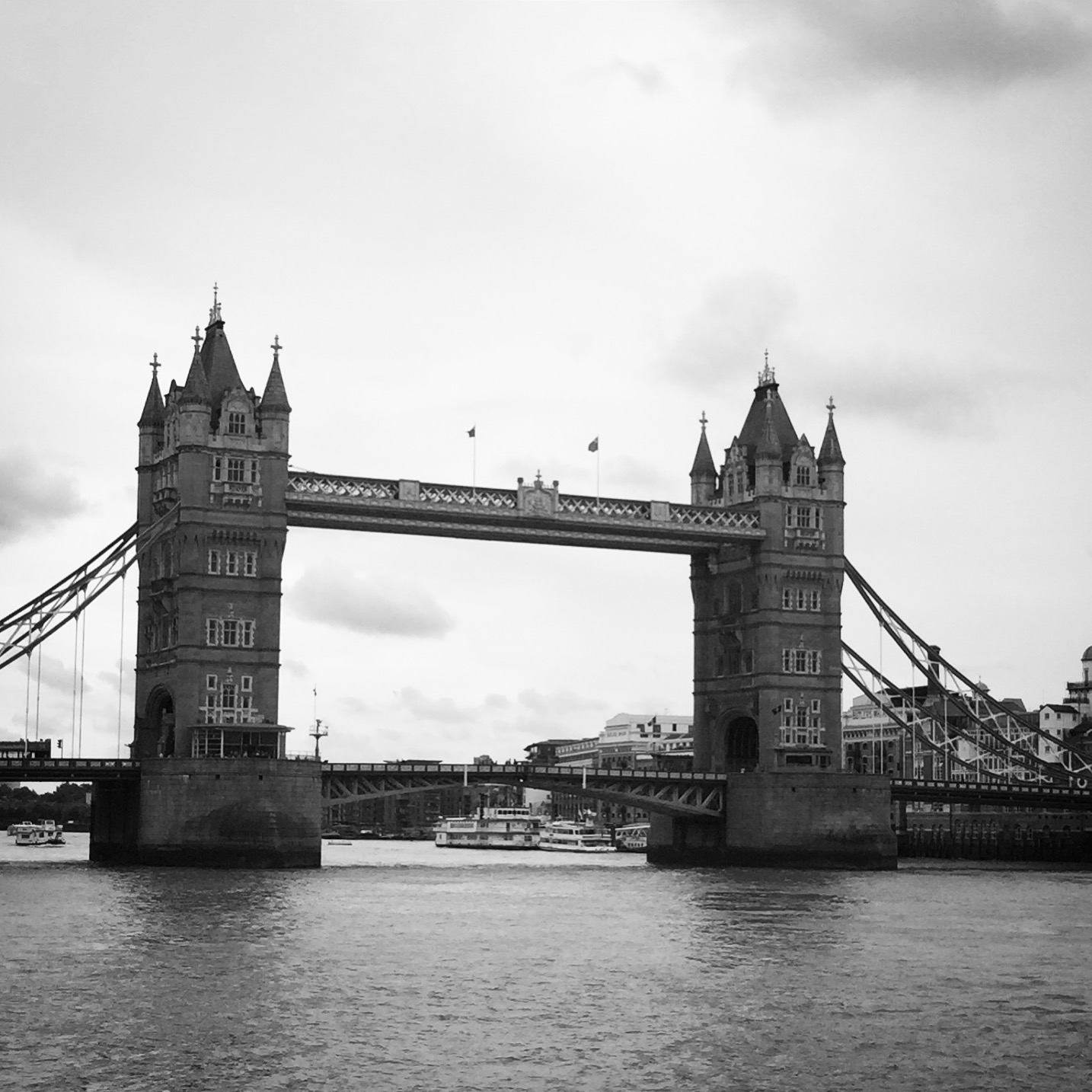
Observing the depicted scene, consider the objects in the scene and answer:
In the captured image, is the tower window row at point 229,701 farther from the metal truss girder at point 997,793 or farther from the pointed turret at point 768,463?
the metal truss girder at point 997,793

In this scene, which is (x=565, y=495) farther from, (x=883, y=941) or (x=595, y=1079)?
(x=595, y=1079)

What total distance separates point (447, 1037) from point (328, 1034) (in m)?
2.59

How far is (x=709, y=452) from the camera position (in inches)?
4956

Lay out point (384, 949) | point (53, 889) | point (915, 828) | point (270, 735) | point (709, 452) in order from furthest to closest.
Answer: point (915, 828), point (709, 452), point (270, 735), point (53, 889), point (384, 949)

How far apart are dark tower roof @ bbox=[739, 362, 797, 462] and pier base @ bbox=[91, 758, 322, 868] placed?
36.5 metres

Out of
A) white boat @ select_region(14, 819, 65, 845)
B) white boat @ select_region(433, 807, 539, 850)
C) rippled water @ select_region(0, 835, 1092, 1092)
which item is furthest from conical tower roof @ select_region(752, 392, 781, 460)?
white boat @ select_region(14, 819, 65, 845)

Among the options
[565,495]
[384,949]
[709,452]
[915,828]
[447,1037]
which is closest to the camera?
[447,1037]

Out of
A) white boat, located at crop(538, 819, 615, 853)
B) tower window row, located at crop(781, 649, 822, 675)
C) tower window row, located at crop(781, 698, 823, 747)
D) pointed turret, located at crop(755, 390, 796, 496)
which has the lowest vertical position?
white boat, located at crop(538, 819, 615, 853)

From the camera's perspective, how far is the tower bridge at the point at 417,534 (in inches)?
3942

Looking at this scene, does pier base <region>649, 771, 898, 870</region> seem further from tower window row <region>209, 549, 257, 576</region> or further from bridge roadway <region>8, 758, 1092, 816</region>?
tower window row <region>209, 549, 257, 576</region>

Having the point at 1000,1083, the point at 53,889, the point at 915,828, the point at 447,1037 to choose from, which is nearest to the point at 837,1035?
the point at 1000,1083

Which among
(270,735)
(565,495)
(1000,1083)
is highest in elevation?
(565,495)

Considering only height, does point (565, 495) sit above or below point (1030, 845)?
above

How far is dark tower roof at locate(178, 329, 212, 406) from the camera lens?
103125mm
